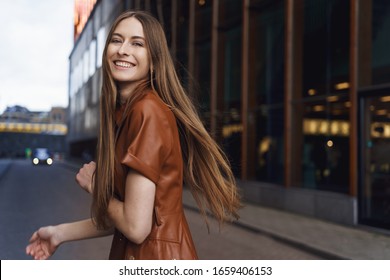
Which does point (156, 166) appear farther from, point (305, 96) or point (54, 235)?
point (305, 96)

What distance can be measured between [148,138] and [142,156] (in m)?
0.06

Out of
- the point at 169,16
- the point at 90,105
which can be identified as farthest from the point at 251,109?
the point at 90,105

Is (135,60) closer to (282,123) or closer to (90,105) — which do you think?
(282,123)

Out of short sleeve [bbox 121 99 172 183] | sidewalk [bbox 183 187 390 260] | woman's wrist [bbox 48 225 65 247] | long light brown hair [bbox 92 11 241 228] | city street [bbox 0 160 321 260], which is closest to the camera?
short sleeve [bbox 121 99 172 183]

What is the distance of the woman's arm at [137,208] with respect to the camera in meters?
1.39

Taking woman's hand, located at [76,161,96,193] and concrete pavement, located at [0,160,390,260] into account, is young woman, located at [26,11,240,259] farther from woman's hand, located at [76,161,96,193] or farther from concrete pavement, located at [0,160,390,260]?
concrete pavement, located at [0,160,390,260]

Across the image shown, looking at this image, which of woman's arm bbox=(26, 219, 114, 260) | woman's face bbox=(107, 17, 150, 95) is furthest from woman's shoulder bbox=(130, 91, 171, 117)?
woman's arm bbox=(26, 219, 114, 260)

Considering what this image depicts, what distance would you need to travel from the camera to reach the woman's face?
157 cm

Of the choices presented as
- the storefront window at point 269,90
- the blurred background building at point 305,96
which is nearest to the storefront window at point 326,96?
the blurred background building at point 305,96

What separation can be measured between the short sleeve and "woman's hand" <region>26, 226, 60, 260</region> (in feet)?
1.54

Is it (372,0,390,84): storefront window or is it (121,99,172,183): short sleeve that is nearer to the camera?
(121,99,172,183): short sleeve

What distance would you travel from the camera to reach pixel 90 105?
1838 inches
